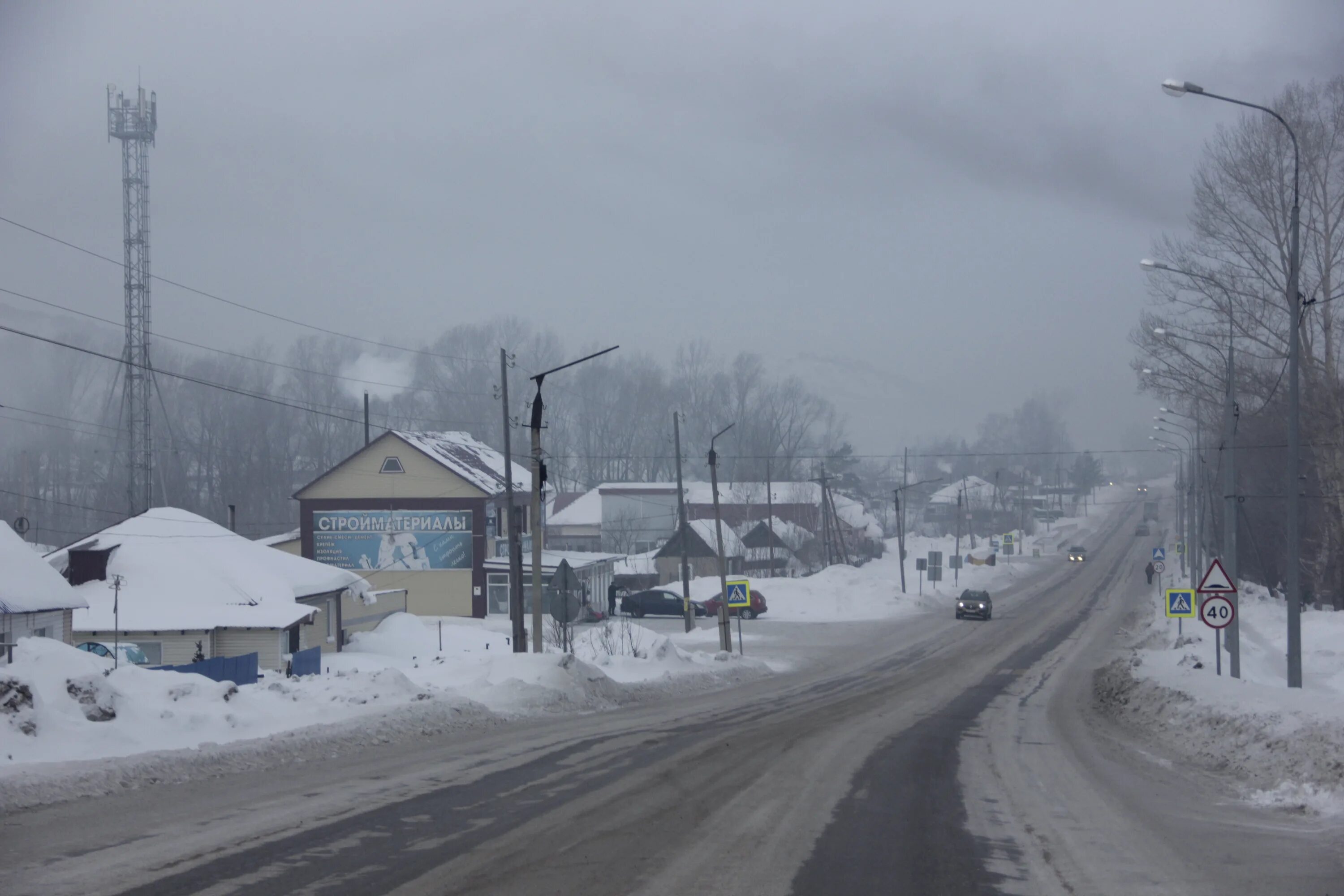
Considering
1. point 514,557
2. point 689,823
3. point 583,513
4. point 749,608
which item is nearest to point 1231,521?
point 514,557

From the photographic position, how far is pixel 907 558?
339 ft

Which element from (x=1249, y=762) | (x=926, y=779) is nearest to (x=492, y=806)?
(x=926, y=779)

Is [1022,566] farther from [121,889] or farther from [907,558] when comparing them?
[121,889]

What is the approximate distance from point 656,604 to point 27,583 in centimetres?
3799

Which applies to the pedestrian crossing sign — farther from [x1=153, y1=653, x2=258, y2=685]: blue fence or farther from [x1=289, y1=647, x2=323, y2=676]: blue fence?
[x1=153, y1=653, x2=258, y2=685]: blue fence

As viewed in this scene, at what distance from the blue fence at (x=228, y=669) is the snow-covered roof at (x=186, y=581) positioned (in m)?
11.0

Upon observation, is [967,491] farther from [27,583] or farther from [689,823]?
[689,823]

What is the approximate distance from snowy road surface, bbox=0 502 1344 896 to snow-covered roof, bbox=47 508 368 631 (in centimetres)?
2018

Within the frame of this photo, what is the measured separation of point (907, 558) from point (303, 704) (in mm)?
91086

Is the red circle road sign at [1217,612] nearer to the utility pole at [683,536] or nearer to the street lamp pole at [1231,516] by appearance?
the street lamp pole at [1231,516]

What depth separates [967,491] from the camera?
161625mm

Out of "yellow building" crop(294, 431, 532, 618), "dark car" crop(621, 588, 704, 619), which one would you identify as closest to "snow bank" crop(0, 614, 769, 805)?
"yellow building" crop(294, 431, 532, 618)

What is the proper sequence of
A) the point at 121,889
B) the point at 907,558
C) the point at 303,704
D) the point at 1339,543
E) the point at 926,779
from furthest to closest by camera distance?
the point at 907,558 → the point at 1339,543 → the point at 303,704 → the point at 926,779 → the point at 121,889

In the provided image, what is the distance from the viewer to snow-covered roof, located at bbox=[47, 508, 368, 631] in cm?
3378
